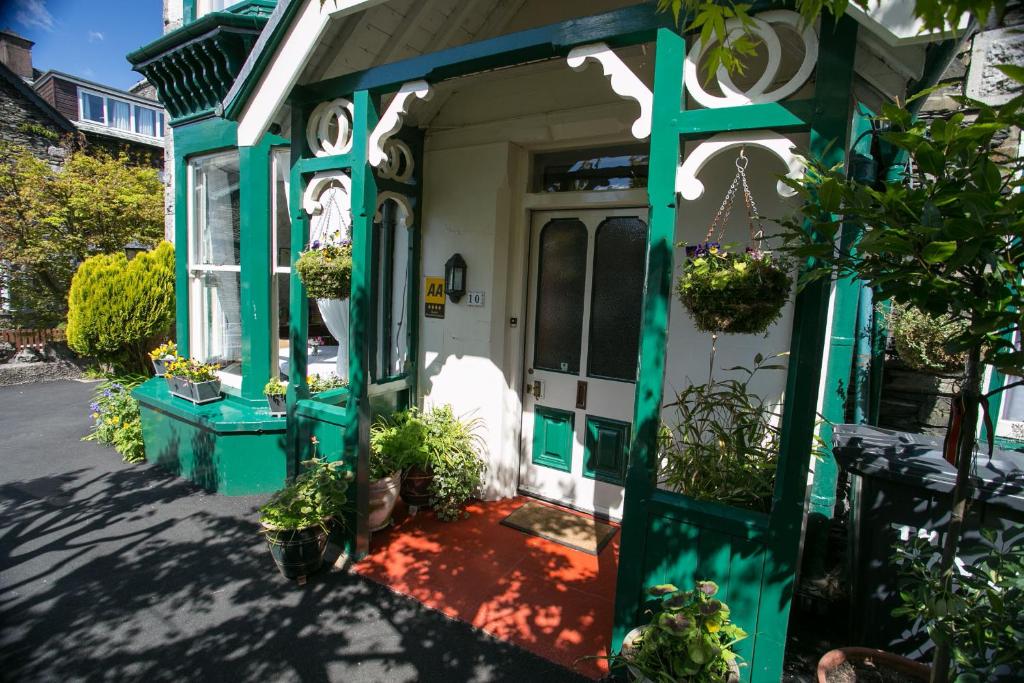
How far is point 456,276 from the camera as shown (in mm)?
4625

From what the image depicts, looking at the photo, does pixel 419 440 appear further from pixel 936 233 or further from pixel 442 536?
pixel 936 233

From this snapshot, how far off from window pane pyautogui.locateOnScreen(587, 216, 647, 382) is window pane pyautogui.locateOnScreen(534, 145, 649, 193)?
0.31 meters

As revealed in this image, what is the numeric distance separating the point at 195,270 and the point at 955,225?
6275mm

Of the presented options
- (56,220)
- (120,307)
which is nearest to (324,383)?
(120,307)

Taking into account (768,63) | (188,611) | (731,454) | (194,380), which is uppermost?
(768,63)

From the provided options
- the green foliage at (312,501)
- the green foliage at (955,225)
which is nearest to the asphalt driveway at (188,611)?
the green foliage at (312,501)

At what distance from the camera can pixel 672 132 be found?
253 cm

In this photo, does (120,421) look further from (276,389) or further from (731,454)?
(731,454)

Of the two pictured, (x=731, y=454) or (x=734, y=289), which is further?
(x=731, y=454)

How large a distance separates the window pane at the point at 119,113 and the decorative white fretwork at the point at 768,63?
21.7 m

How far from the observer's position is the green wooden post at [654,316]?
253 centimetres

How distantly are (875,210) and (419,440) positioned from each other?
3.52 metres

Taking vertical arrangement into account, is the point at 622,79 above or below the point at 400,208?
above

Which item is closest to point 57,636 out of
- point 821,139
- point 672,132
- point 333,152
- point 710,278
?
point 333,152
